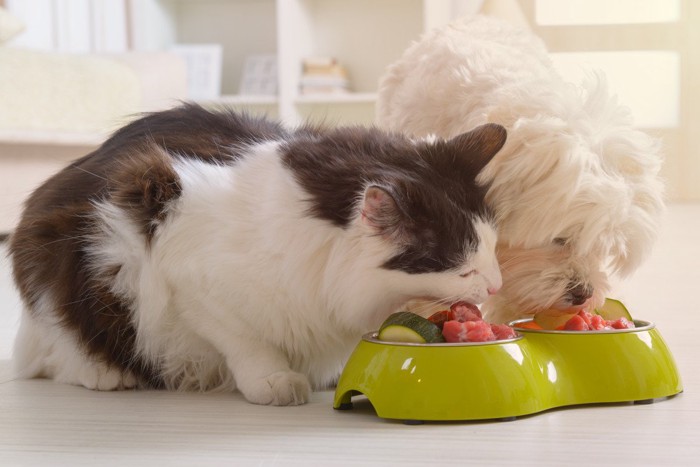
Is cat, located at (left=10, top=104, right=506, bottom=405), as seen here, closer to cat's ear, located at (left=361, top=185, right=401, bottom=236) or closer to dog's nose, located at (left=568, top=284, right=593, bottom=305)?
cat's ear, located at (left=361, top=185, right=401, bottom=236)

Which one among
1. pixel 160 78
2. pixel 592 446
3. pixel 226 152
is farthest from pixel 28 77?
pixel 592 446

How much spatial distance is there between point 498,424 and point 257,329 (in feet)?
1.43

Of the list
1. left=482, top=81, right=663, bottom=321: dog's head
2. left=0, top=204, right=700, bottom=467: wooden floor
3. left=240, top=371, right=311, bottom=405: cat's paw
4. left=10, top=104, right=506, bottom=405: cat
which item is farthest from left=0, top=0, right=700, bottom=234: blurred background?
left=482, top=81, right=663, bottom=321: dog's head

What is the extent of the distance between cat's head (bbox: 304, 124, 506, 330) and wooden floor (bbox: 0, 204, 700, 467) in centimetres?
20

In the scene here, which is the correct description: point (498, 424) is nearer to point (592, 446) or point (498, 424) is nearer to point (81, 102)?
point (592, 446)

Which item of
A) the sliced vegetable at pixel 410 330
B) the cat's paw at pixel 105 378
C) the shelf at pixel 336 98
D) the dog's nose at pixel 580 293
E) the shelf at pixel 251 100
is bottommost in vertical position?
the shelf at pixel 251 100

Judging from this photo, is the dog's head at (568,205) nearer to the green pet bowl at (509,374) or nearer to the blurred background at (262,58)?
the green pet bowl at (509,374)

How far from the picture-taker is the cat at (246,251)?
4.51 feet

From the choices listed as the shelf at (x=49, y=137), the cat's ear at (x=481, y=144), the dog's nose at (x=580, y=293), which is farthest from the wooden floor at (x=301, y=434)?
the shelf at (x=49, y=137)

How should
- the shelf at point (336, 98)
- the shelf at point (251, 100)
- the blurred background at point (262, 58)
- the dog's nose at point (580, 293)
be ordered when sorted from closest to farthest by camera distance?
Result: the dog's nose at point (580, 293), the blurred background at point (262, 58), the shelf at point (336, 98), the shelf at point (251, 100)

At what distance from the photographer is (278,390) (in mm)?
1487

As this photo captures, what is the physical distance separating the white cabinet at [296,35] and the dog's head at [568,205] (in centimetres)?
405

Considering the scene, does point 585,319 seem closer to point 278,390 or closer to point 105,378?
point 278,390

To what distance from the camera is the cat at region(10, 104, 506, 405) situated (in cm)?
137
